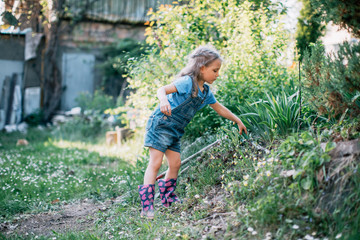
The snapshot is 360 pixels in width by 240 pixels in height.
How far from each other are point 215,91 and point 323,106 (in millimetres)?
1749

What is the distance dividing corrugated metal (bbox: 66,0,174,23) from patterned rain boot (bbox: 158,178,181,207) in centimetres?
776

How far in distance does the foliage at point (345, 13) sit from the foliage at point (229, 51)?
1.47 m

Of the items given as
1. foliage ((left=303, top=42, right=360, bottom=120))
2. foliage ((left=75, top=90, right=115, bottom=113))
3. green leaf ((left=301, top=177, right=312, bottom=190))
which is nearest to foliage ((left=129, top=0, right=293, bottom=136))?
foliage ((left=303, top=42, right=360, bottom=120))

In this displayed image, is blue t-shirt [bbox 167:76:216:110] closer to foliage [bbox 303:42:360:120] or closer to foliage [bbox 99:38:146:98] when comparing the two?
foliage [bbox 303:42:360:120]

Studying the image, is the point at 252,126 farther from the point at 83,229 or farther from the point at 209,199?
the point at 83,229

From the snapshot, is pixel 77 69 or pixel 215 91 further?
pixel 77 69

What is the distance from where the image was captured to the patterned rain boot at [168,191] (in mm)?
3174

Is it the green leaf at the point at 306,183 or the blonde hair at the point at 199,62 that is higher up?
the blonde hair at the point at 199,62

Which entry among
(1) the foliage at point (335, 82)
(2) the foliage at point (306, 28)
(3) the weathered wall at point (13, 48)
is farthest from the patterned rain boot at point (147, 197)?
(3) the weathered wall at point (13, 48)

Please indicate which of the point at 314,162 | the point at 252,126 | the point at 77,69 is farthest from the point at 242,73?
the point at 77,69

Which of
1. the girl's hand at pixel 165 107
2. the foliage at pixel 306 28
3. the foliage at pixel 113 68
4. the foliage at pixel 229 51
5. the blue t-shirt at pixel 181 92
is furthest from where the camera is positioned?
the foliage at pixel 113 68

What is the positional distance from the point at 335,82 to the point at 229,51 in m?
2.27

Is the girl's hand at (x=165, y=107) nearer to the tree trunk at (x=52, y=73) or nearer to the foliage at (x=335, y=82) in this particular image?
the foliage at (x=335, y=82)

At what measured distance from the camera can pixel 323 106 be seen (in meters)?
2.76
